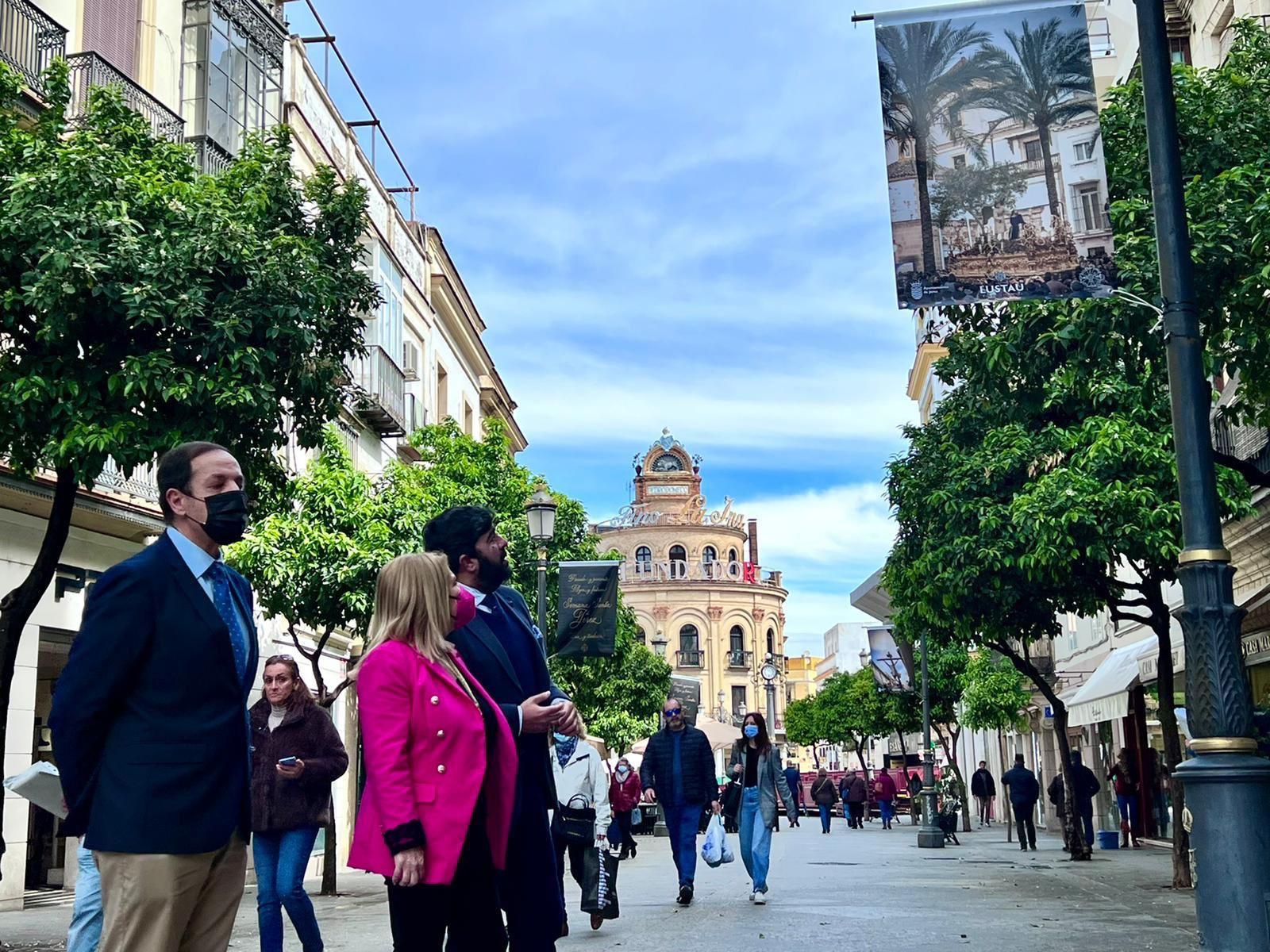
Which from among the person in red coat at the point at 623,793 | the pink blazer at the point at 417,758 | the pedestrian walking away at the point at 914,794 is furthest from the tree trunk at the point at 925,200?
the pedestrian walking away at the point at 914,794

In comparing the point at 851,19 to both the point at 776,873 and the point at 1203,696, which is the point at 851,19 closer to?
the point at 1203,696

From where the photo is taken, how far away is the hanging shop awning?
84.1 feet

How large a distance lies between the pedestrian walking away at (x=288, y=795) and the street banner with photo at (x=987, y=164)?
441 centimetres

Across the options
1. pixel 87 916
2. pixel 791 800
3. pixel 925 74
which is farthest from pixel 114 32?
pixel 87 916

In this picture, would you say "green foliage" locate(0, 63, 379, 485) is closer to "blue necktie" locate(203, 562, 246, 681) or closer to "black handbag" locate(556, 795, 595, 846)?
"black handbag" locate(556, 795, 595, 846)

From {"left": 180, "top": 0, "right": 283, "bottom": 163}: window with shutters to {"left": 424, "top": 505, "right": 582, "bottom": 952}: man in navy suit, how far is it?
605 inches

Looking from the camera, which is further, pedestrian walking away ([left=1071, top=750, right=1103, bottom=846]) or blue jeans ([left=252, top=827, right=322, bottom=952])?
pedestrian walking away ([left=1071, top=750, right=1103, bottom=846])

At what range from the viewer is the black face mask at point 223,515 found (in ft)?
14.9

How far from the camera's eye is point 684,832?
13812 mm

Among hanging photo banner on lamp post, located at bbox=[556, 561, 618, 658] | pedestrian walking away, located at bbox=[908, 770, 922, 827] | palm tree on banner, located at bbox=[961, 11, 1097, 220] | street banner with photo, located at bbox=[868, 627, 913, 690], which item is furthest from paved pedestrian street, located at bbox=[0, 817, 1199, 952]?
pedestrian walking away, located at bbox=[908, 770, 922, 827]

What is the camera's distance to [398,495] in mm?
19156

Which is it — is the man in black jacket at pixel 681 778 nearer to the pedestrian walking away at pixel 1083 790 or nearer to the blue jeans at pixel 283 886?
the blue jeans at pixel 283 886

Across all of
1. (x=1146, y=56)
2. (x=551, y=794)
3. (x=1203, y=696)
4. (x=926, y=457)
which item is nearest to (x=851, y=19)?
(x=1146, y=56)

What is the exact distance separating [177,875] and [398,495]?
49.8ft
